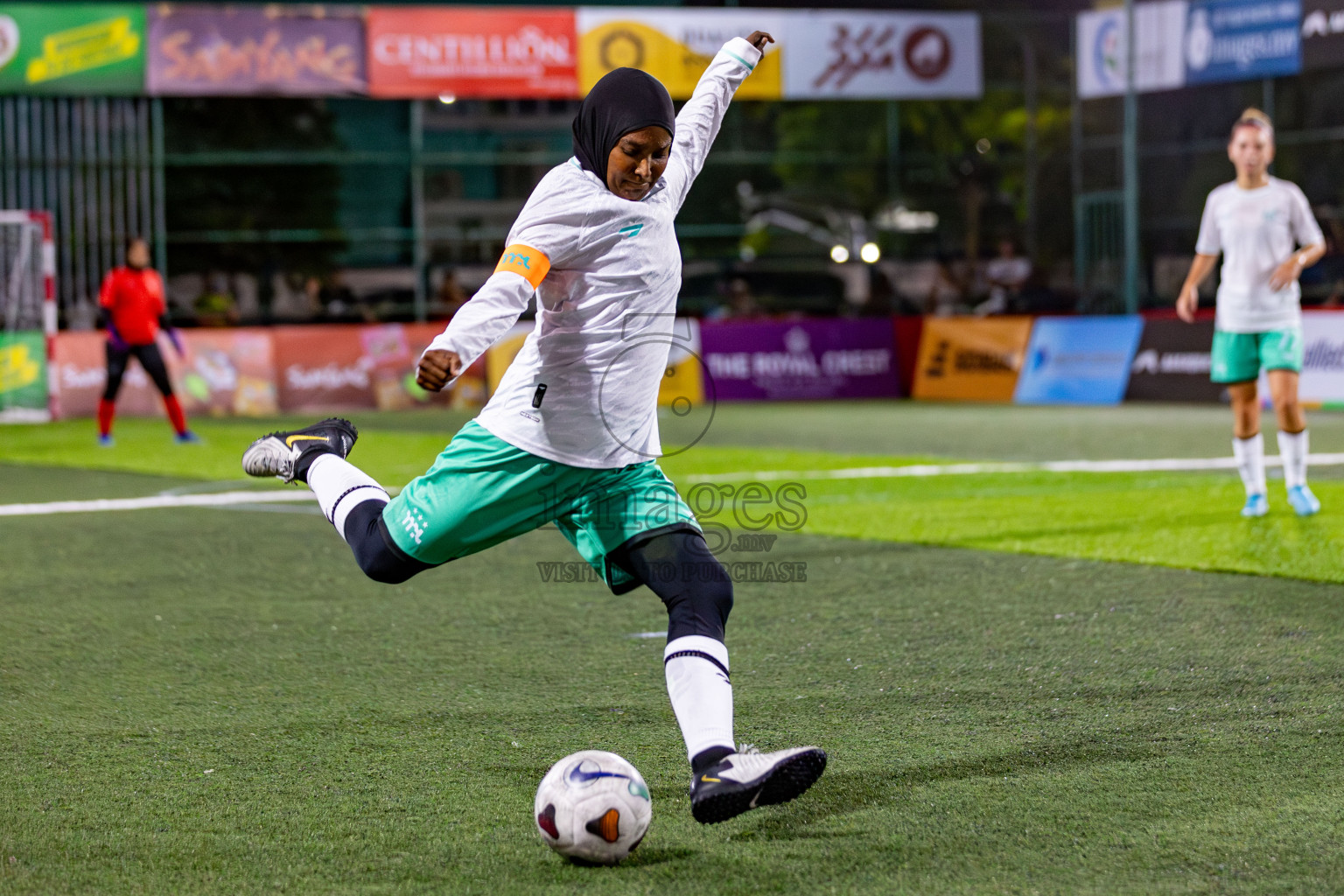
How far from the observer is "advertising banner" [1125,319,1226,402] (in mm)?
19938

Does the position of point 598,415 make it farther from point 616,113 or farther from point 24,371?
point 24,371

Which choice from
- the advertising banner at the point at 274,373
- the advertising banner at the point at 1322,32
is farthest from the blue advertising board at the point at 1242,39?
the advertising banner at the point at 274,373

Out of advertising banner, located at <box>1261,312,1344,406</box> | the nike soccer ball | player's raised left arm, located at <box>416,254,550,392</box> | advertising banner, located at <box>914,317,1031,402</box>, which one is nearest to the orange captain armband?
player's raised left arm, located at <box>416,254,550,392</box>

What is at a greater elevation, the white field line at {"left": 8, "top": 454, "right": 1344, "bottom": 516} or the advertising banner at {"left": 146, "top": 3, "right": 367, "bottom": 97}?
the advertising banner at {"left": 146, "top": 3, "right": 367, "bottom": 97}

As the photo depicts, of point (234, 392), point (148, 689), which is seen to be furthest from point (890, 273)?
point (148, 689)

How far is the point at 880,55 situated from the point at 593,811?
Answer: 24047 mm

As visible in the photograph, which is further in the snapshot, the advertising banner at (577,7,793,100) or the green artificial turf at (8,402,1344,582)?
the advertising banner at (577,7,793,100)

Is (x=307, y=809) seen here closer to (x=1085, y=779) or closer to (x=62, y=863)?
(x=62, y=863)

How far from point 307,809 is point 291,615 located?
2980mm

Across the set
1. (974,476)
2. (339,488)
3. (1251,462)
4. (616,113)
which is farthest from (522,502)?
→ (974,476)

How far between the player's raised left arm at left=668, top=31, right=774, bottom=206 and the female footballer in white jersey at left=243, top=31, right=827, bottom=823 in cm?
23

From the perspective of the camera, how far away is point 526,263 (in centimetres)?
384

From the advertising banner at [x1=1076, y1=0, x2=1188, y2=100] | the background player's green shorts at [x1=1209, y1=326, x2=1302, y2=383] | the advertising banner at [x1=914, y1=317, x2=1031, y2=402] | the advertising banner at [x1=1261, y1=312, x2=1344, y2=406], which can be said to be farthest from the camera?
the advertising banner at [x1=1076, y1=0, x2=1188, y2=100]

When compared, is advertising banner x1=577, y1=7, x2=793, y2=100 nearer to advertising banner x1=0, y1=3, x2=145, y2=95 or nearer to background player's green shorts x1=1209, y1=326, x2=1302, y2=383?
advertising banner x1=0, y1=3, x2=145, y2=95
